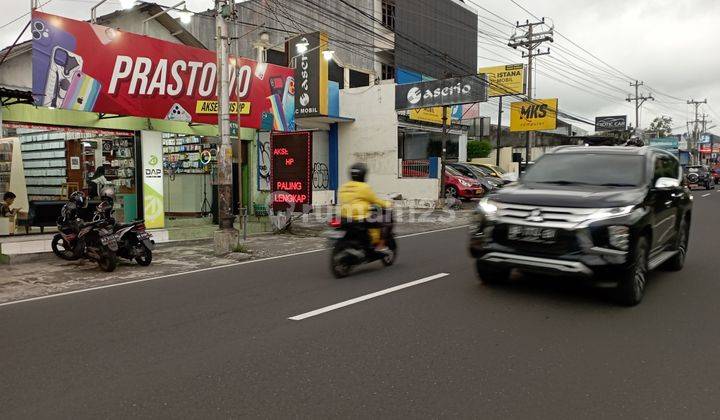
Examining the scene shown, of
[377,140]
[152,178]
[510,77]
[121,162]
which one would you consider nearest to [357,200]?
[152,178]

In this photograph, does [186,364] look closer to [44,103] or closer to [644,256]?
[644,256]

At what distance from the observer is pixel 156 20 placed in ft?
52.3

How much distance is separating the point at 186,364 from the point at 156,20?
46.1 ft

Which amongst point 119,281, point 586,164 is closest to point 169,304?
point 119,281

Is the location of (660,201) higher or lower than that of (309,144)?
lower

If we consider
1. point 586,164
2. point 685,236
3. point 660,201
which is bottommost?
Answer: point 685,236

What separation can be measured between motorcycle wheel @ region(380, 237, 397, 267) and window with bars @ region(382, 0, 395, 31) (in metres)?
26.2

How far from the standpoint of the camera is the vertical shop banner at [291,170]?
578 inches

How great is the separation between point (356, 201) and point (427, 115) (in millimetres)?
19399

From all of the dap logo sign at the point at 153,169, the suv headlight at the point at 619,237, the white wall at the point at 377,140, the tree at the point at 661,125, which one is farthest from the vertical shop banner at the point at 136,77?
the tree at the point at 661,125

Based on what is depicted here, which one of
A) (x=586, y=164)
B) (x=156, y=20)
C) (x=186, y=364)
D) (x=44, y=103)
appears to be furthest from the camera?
(x=156, y=20)

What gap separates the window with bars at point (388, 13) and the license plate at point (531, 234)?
28.6 m

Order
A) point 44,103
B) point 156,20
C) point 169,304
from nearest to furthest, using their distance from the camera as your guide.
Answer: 1. point 169,304
2. point 44,103
3. point 156,20

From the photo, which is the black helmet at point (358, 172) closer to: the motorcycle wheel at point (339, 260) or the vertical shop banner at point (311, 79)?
the motorcycle wheel at point (339, 260)
